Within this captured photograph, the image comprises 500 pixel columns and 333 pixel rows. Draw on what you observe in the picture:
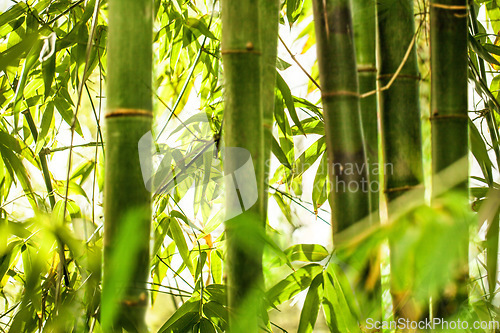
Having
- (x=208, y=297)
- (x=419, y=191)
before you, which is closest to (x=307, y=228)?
(x=208, y=297)

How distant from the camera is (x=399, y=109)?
1.67ft

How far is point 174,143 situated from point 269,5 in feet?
1.97

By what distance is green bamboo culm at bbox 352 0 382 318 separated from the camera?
18.7 inches

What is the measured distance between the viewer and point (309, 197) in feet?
3.49

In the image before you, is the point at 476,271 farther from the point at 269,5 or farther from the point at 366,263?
the point at 269,5

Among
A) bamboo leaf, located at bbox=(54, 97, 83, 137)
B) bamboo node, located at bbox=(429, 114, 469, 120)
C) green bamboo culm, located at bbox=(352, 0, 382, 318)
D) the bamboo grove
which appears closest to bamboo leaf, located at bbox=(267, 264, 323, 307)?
the bamboo grove

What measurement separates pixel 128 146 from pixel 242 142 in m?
0.09

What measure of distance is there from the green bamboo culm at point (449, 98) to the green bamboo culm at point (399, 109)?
0.02m

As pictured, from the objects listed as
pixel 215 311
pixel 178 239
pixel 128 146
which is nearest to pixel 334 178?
pixel 128 146

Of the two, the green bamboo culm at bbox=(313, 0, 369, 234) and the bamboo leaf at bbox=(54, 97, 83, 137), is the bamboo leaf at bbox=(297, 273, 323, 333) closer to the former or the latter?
the green bamboo culm at bbox=(313, 0, 369, 234)

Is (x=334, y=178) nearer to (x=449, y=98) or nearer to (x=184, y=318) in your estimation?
(x=449, y=98)

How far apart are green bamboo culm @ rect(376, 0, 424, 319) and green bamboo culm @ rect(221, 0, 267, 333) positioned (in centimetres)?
16

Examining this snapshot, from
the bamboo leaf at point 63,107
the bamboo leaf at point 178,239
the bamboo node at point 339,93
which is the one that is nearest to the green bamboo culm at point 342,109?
Result: the bamboo node at point 339,93

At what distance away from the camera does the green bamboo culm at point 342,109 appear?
1.46 ft
